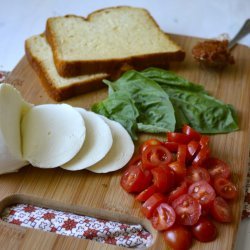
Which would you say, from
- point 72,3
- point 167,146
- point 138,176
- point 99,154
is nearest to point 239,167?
point 167,146

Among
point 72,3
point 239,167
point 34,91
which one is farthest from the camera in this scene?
point 72,3

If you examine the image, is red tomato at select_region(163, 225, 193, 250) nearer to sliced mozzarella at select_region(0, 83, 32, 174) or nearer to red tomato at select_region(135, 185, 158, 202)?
red tomato at select_region(135, 185, 158, 202)

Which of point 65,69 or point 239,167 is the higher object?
point 65,69

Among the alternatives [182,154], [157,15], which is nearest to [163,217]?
[182,154]

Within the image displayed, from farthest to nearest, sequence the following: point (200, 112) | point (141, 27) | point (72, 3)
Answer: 1. point (72, 3)
2. point (141, 27)
3. point (200, 112)

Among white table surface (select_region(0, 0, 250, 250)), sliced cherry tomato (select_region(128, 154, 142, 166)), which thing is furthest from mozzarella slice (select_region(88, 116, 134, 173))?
white table surface (select_region(0, 0, 250, 250))

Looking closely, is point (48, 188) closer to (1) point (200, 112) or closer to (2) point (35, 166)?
(2) point (35, 166)

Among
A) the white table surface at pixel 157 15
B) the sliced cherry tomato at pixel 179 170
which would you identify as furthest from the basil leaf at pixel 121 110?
the white table surface at pixel 157 15
